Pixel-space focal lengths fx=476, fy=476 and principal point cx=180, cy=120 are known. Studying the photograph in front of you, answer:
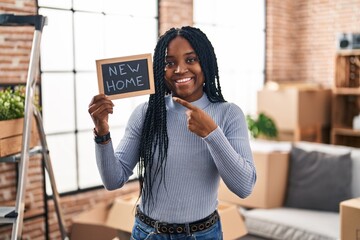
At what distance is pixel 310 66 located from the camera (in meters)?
5.96

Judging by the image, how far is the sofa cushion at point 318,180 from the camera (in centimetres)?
343

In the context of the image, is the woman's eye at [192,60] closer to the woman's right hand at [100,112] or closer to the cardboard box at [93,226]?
the woman's right hand at [100,112]

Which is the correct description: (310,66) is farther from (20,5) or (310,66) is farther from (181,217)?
(181,217)

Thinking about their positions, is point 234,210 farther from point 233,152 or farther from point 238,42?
point 238,42

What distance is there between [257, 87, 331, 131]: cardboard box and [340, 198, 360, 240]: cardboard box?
2.88 metres

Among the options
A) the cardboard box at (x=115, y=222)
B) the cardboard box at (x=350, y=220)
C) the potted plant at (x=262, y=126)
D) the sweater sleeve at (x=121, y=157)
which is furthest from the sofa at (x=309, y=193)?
the sweater sleeve at (x=121, y=157)

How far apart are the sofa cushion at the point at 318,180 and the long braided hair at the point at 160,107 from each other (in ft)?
6.97

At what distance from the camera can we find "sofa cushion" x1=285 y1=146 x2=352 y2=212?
11.2ft

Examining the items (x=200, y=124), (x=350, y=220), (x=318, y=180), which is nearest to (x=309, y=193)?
(x=318, y=180)

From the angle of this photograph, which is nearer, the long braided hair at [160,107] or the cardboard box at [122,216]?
the long braided hair at [160,107]

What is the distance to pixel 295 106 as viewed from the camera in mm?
5125

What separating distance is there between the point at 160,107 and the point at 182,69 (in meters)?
0.16

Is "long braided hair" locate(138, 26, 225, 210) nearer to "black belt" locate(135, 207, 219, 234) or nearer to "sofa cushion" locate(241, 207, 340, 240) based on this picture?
"black belt" locate(135, 207, 219, 234)

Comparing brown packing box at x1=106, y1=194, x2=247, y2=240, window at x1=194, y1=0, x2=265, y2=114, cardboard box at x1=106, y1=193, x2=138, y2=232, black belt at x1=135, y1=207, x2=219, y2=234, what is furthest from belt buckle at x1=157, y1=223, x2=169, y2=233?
window at x1=194, y1=0, x2=265, y2=114
